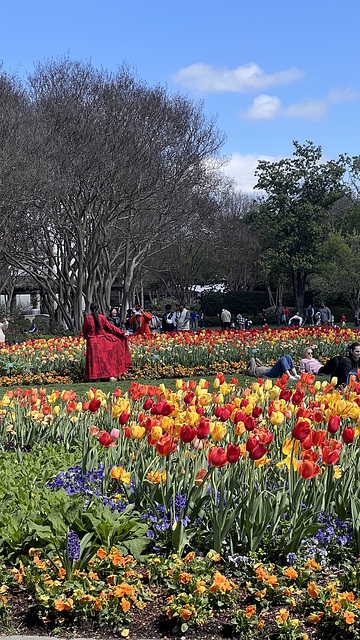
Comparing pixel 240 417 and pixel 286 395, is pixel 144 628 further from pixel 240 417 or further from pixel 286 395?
pixel 286 395

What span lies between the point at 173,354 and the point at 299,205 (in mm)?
33438

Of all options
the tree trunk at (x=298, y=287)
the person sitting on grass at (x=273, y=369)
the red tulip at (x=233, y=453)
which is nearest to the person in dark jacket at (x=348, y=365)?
the person sitting on grass at (x=273, y=369)

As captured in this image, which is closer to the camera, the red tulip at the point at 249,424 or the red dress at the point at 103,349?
the red tulip at the point at 249,424

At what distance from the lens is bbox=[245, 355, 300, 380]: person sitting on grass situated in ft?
A: 42.7

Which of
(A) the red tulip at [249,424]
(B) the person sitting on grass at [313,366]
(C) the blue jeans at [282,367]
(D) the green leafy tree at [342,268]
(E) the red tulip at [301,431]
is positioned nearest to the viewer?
(E) the red tulip at [301,431]

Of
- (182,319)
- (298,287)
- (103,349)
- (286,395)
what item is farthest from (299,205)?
(286,395)

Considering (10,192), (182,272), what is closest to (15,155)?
(10,192)

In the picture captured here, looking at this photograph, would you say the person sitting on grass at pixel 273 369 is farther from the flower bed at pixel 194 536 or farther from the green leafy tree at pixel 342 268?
the green leafy tree at pixel 342 268

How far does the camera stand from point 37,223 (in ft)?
84.4

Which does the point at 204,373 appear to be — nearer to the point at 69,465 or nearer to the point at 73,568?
the point at 69,465

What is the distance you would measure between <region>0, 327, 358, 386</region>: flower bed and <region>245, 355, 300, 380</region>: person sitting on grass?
0.39m

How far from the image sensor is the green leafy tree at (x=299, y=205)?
46.6 m

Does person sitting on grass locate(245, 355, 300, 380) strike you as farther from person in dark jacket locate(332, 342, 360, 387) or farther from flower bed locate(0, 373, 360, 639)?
flower bed locate(0, 373, 360, 639)

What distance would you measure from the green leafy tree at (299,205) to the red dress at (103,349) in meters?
32.9
